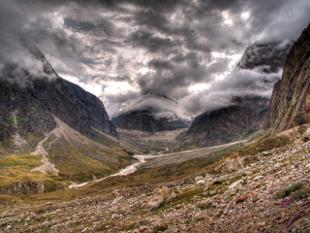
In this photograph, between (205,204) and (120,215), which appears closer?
(205,204)

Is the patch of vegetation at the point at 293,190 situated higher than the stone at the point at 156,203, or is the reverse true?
the patch of vegetation at the point at 293,190

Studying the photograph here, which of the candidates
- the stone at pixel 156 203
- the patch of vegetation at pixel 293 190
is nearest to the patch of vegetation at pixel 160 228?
the patch of vegetation at pixel 293 190

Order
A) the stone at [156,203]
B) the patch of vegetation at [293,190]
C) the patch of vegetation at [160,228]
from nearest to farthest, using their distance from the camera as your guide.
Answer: the patch of vegetation at [293,190]
the patch of vegetation at [160,228]
the stone at [156,203]

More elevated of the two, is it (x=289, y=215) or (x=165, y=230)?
(x=289, y=215)

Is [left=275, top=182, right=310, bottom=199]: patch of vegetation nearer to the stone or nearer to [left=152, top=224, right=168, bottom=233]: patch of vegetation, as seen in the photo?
[left=152, top=224, right=168, bottom=233]: patch of vegetation

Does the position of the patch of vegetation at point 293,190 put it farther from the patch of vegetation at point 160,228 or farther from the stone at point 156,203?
the stone at point 156,203

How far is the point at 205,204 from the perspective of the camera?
33.1 m

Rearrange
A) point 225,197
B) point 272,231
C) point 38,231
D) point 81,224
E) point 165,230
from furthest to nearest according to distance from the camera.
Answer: point 38,231 < point 81,224 < point 225,197 < point 165,230 < point 272,231

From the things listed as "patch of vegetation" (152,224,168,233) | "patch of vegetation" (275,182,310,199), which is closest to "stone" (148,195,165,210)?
"patch of vegetation" (152,224,168,233)

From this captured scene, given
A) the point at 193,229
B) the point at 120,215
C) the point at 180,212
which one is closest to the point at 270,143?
the point at 120,215

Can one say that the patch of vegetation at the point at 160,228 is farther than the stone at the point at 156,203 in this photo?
No

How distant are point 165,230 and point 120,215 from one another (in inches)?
875

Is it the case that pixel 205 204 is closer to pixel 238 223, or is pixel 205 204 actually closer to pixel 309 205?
pixel 238 223

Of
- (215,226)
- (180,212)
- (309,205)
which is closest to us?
(309,205)
